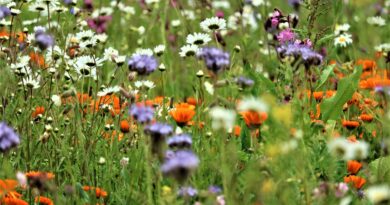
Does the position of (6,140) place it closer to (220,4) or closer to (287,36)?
(287,36)

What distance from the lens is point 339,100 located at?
120 inches

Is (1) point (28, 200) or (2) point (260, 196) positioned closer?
(2) point (260, 196)

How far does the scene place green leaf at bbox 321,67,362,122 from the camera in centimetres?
305

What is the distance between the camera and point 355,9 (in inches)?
231

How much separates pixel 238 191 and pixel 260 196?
55 cm

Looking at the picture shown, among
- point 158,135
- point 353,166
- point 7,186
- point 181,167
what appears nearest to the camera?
point 181,167

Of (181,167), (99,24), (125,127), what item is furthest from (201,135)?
(99,24)

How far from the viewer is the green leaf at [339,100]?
3049 millimetres

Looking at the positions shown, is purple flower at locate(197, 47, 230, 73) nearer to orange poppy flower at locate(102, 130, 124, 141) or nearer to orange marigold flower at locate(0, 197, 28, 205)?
orange marigold flower at locate(0, 197, 28, 205)

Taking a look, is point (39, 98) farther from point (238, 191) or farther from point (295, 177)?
point (295, 177)

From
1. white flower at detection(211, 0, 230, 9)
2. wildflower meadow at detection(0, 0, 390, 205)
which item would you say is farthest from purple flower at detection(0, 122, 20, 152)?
white flower at detection(211, 0, 230, 9)

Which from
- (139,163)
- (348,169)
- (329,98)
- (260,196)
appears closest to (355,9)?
(329,98)

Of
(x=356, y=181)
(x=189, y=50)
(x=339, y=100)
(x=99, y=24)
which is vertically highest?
(x=99, y=24)

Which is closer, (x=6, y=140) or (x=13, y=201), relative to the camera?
(x=6, y=140)
